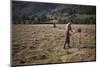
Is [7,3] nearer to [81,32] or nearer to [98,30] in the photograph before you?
[81,32]

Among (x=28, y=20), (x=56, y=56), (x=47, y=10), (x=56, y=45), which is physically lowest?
(x=56, y=56)

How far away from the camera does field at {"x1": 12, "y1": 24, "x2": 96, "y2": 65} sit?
2480mm

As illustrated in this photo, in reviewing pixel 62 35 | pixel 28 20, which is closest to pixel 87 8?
pixel 62 35

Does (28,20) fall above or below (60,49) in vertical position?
above

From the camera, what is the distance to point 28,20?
253 cm

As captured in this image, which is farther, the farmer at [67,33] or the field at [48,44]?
the farmer at [67,33]

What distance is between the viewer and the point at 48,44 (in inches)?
103

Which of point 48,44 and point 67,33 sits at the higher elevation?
point 67,33

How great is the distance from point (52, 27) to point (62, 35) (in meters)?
0.22

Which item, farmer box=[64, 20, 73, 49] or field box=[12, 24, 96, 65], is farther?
farmer box=[64, 20, 73, 49]

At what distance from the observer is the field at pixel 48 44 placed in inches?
97.7

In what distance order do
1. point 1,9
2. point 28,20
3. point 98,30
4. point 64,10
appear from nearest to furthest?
point 1,9 < point 28,20 < point 64,10 < point 98,30

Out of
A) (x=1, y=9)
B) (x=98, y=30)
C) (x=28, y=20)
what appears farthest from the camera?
(x=98, y=30)

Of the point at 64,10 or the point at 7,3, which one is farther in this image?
the point at 64,10
